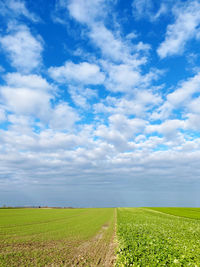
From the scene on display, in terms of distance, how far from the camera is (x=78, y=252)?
55.5 ft

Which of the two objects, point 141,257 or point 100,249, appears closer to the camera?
point 141,257

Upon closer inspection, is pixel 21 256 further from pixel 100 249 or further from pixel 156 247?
pixel 156 247

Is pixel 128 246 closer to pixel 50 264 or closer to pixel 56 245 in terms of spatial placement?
pixel 50 264

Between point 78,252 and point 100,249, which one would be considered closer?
point 78,252

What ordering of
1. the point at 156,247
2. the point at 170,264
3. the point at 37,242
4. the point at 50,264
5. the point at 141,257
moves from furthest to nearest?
the point at 37,242
the point at 156,247
the point at 50,264
the point at 141,257
the point at 170,264

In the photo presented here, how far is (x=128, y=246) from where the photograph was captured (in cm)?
1577

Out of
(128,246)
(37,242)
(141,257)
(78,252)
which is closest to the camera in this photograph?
(141,257)

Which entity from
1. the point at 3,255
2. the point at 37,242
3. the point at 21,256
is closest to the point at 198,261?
the point at 21,256

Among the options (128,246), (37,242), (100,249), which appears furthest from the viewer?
(37,242)

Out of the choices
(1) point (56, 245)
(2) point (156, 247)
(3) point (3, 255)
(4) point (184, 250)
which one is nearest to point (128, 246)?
(2) point (156, 247)

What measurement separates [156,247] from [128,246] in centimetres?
253

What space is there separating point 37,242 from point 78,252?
616 cm

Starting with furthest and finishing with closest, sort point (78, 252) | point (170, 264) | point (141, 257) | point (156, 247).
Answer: point (78, 252)
point (156, 247)
point (141, 257)
point (170, 264)

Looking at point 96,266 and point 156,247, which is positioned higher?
point 156,247
